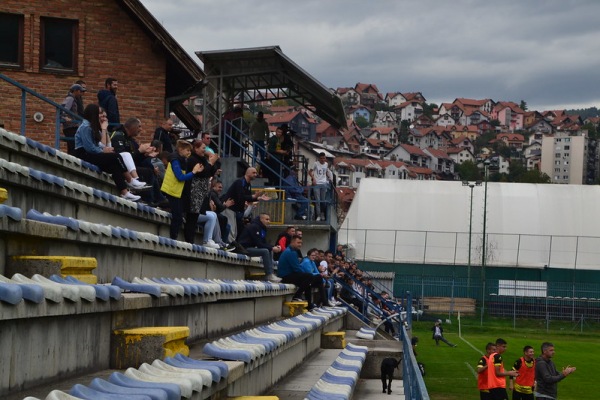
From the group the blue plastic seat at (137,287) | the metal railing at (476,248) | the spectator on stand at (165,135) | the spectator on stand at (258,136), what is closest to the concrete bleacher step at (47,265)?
the blue plastic seat at (137,287)

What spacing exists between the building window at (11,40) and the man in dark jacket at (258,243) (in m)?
7.59

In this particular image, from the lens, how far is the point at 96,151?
11.6 metres

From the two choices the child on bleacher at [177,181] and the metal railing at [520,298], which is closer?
the child on bleacher at [177,181]

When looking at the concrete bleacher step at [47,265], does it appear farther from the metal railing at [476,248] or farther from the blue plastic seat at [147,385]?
the metal railing at [476,248]

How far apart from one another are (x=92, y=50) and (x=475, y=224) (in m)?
41.5

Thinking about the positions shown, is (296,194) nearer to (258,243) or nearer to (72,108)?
(258,243)

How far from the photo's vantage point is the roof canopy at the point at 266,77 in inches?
1097

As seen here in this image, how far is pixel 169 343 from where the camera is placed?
6.34 metres

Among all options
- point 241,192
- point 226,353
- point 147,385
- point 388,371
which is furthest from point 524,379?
point 147,385

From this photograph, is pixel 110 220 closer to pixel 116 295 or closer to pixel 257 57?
pixel 116 295

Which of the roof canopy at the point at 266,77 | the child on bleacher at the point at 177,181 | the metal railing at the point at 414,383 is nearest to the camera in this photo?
the metal railing at the point at 414,383

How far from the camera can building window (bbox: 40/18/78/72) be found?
22312 mm

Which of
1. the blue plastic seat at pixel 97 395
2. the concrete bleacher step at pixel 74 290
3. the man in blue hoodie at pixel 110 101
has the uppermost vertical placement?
the man in blue hoodie at pixel 110 101

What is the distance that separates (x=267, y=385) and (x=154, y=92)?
1433cm
